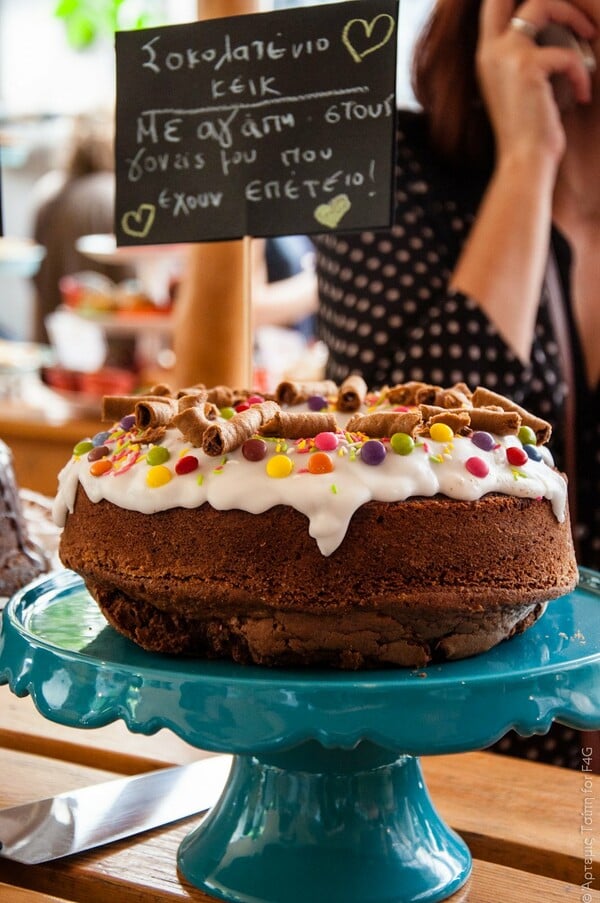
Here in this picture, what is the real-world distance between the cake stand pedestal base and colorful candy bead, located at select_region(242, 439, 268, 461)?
276 millimetres

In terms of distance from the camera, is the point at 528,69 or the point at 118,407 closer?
the point at 118,407

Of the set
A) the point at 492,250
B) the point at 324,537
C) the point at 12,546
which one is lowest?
the point at 12,546

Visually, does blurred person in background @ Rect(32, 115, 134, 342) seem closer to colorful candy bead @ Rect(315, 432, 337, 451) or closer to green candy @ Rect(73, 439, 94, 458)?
green candy @ Rect(73, 439, 94, 458)

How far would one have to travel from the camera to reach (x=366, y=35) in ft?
3.86

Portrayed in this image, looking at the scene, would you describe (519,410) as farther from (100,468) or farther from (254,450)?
(100,468)

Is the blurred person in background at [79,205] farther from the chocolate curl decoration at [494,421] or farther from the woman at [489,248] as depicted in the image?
the chocolate curl decoration at [494,421]

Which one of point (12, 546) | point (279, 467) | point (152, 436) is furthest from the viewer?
point (12, 546)

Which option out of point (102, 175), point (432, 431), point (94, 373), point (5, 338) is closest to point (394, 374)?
point (432, 431)

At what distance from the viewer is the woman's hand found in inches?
67.2

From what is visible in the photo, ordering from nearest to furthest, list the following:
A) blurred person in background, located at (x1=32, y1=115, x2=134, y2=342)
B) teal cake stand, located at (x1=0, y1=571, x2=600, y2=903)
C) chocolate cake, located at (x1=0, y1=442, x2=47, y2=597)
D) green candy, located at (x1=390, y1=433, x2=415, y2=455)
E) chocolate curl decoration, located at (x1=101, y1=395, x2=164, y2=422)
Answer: teal cake stand, located at (x1=0, y1=571, x2=600, y2=903) → green candy, located at (x1=390, y1=433, x2=415, y2=455) → chocolate curl decoration, located at (x1=101, y1=395, x2=164, y2=422) → chocolate cake, located at (x1=0, y1=442, x2=47, y2=597) → blurred person in background, located at (x1=32, y1=115, x2=134, y2=342)

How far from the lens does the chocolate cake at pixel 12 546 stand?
143 cm

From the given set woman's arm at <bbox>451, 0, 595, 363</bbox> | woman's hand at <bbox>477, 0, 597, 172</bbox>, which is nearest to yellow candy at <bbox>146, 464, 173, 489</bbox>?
woman's arm at <bbox>451, 0, 595, 363</bbox>

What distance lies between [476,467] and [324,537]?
0.51ft

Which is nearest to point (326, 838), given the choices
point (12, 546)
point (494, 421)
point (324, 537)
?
point (324, 537)
